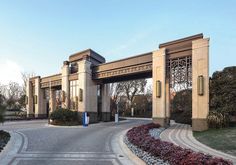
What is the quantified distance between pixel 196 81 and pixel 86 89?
1363 cm

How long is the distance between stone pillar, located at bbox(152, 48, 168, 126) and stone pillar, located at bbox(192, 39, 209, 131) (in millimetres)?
2728

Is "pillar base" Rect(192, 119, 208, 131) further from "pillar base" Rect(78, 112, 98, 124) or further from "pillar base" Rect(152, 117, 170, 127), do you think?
"pillar base" Rect(78, 112, 98, 124)

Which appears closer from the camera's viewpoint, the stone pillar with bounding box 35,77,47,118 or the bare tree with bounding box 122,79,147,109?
the stone pillar with bounding box 35,77,47,118

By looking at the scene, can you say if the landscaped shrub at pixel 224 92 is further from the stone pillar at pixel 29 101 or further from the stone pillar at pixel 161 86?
the stone pillar at pixel 29 101

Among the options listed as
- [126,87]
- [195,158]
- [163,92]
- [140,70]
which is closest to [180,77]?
[163,92]

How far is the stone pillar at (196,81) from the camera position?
60.3 ft

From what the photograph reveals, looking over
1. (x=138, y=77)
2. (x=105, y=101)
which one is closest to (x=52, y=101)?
(x=105, y=101)

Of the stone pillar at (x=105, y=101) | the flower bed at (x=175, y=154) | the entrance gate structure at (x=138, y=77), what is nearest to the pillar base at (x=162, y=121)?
the entrance gate structure at (x=138, y=77)

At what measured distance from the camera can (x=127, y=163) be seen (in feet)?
29.2

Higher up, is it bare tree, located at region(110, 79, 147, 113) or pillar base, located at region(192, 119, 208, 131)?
bare tree, located at region(110, 79, 147, 113)

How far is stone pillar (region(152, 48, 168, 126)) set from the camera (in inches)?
827

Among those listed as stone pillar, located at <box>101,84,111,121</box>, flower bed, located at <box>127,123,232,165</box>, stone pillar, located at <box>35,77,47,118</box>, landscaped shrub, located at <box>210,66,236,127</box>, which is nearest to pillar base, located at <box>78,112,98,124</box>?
stone pillar, located at <box>101,84,111,121</box>

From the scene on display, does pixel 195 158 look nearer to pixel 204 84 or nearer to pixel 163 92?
pixel 204 84

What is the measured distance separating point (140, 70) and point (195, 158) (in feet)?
58.1
